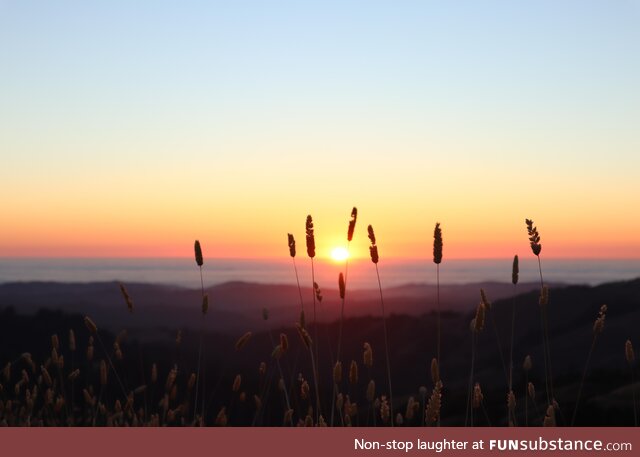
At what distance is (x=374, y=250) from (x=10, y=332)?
12.5 metres

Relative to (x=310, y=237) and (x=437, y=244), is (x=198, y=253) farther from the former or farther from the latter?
(x=437, y=244)

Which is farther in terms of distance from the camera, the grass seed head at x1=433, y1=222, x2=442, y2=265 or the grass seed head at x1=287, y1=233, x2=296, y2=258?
the grass seed head at x1=287, y1=233, x2=296, y2=258

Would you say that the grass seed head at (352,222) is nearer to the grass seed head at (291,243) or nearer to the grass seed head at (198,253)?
the grass seed head at (291,243)

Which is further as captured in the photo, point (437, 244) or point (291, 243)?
point (291, 243)

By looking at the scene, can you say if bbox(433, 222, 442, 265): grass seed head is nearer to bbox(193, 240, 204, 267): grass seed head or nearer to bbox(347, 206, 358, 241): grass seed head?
bbox(347, 206, 358, 241): grass seed head

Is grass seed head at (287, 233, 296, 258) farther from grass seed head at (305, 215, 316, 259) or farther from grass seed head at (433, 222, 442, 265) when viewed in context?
grass seed head at (433, 222, 442, 265)

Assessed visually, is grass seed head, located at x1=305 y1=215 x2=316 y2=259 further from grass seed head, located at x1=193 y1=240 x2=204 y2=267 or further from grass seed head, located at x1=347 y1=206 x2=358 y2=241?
grass seed head, located at x1=193 y1=240 x2=204 y2=267

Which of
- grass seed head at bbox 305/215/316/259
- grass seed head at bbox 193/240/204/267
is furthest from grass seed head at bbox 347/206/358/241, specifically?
grass seed head at bbox 193/240/204/267

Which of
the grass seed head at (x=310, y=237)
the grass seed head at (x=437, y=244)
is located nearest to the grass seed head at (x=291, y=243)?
the grass seed head at (x=310, y=237)

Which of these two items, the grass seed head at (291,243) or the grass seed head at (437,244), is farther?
the grass seed head at (291,243)

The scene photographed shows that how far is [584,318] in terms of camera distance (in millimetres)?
16281

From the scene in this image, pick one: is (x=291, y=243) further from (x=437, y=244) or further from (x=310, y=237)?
(x=437, y=244)

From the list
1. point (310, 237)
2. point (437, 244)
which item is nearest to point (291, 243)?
point (310, 237)
